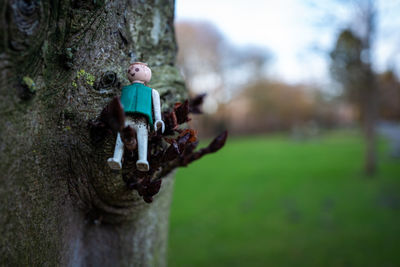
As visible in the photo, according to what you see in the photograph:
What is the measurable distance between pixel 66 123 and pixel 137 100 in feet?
1.08

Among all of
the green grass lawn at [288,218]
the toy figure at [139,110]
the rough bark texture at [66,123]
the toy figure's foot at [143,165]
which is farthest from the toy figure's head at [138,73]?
the green grass lawn at [288,218]

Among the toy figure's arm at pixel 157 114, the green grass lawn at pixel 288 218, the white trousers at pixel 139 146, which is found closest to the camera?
the white trousers at pixel 139 146

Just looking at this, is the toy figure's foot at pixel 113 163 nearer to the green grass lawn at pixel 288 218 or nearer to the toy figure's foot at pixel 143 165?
the toy figure's foot at pixel 143 165

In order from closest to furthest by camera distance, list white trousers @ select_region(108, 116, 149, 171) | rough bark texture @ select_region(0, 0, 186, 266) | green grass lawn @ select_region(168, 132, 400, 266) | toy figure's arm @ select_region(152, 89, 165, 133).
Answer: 1. rough bark texture @ select_region(0, 0, 186, 266)
2. white trousers @ select_region(108, 116, 149, 171)
3. toy figure's arm @ select_region(152, 89, 165, 133)
4. green grass lawn @ select_region(168, 132, 400, 266)

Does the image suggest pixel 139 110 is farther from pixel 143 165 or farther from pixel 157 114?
pixel 143 165

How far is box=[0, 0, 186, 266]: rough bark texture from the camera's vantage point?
40.3 inches

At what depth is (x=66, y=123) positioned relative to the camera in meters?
1.23

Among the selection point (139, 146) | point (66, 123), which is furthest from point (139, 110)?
point (66, 123)

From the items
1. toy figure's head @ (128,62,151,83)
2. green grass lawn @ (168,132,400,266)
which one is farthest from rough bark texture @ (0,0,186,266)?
green grass lawn @ (168,132,400,266)

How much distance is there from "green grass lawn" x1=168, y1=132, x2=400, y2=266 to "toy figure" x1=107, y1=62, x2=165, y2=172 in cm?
386

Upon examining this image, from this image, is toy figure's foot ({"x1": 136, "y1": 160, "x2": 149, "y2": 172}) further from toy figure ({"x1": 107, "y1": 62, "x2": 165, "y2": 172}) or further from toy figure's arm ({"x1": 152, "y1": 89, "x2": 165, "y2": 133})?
toy figure's arm ({"x1": 152, "y1": 89, "x2": 165, "y2": 133})

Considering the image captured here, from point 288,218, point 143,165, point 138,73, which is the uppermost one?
point 138,73

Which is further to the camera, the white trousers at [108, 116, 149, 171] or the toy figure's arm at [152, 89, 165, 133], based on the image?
the toy figure's arm at [152, 89, 165, 133]

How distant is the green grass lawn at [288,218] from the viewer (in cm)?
463
